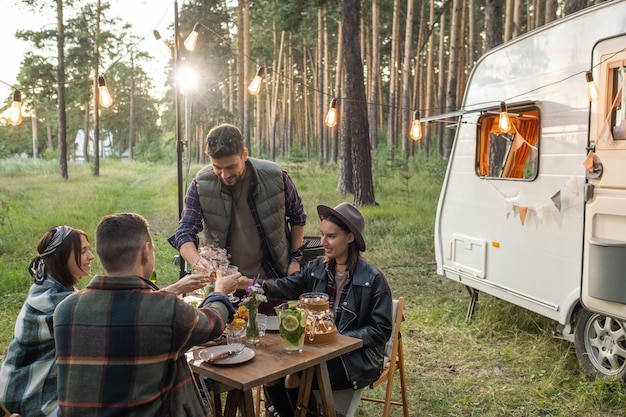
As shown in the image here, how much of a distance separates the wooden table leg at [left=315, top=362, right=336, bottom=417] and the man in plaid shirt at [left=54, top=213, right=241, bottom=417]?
37.0 inches

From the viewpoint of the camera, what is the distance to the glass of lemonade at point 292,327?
2664 millimetres

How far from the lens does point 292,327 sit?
267 centimetres

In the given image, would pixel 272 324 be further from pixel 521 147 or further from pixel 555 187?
pixel 521 147

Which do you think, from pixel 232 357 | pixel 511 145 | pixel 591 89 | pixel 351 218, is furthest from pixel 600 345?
pixel 232 357

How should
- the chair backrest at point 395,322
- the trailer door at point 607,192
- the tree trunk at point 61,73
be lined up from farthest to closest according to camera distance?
the tree trunk at point 61,73, the trailer door at point 607,192, the chair backrest at point 395,322

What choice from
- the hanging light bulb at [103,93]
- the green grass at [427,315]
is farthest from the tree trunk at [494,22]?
the hanging light bulb at [103,93]

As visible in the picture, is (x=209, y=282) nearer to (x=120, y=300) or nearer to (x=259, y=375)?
(x=259, y=375)

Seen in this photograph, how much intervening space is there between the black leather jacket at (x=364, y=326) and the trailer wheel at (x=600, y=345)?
230cm

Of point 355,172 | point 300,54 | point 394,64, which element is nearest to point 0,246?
point 355,172

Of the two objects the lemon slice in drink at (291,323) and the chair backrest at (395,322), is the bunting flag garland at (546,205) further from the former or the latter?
the lemon slice in drink at (291,323)

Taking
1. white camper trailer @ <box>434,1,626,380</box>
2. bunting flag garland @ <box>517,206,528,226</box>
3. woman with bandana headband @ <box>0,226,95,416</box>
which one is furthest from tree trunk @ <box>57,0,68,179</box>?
woman with bandana headband @ <box>0,226,95,416</box>

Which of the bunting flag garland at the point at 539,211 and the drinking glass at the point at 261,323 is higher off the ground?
the bunting flag garland at the point at 539,211

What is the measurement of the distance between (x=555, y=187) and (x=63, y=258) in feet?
13.1

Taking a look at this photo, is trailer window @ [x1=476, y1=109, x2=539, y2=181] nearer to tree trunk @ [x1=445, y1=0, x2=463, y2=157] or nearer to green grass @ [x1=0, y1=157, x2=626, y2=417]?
green grass @ [x1=0, y1=157, x2=626, y2=417]
